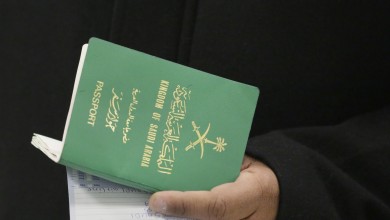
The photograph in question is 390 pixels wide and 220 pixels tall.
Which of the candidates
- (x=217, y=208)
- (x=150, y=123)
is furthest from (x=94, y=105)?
(x=217, y=208)

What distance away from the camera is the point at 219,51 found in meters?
0.60

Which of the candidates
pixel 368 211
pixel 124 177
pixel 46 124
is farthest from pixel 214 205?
pixel 46 124

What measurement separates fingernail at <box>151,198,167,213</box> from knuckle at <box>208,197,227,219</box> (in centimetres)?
5

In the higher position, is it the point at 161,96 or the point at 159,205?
the point at 161,96

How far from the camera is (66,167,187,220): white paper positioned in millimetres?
400

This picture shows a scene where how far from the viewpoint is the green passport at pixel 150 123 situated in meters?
0.40

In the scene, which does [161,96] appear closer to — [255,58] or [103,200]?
[103,200]

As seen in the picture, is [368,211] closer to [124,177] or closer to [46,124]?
[124,177]

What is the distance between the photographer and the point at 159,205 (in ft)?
1.32

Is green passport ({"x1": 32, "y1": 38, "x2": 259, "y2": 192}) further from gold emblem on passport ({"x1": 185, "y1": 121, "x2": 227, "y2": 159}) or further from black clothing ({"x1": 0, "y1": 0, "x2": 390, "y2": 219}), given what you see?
black clothing ({"x1": 0, "y1": 0, "x2": 390, "y2": 219})

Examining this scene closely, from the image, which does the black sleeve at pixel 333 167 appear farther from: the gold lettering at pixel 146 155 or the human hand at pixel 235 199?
the gold lettering at pixel 146 155

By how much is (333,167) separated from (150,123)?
0.80 feet

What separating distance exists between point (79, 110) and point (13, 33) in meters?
0.27

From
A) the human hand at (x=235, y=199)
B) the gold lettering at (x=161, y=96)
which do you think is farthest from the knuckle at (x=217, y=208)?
the gold lettering at (x=161, y=96)
